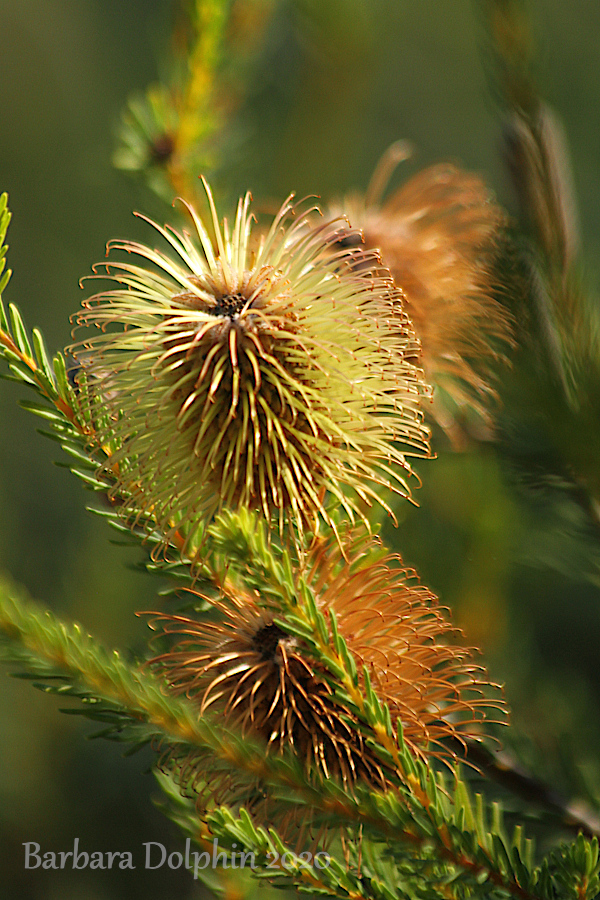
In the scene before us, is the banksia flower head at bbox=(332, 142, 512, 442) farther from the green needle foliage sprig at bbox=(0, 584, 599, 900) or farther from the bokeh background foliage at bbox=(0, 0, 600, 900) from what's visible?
the green needle foliage sprig at bbox=(0, 584, 599, 900)

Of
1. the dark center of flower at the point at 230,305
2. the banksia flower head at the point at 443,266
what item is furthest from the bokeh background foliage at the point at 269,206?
the dark center of flower at the point at 230,305

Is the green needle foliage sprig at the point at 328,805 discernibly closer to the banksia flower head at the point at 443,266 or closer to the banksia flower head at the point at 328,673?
the banksia flower head at the point at 328,673

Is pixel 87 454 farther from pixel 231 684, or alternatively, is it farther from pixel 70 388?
pixel 231 684

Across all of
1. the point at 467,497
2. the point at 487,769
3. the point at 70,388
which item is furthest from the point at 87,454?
the point at 467,497

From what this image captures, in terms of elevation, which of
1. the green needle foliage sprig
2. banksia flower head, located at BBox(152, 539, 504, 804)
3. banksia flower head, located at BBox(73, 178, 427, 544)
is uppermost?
banksia flower head, located at BBox(73, 178, 427, 544)

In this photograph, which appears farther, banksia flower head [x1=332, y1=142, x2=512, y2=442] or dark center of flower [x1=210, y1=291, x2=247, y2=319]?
banksia flower head [x1=332, y1=142, x2=512, y2=442]

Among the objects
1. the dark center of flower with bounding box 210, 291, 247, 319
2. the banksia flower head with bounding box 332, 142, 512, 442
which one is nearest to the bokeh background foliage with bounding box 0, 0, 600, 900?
the banksia flower head with bounding box 332, 142, 512, 442
